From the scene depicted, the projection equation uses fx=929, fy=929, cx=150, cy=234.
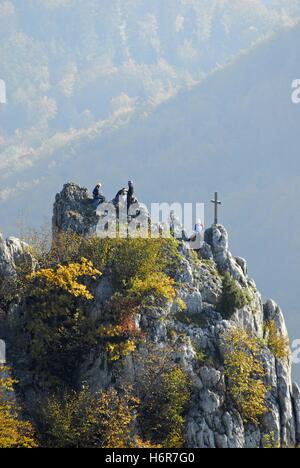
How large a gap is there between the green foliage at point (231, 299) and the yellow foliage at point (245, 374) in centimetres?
175

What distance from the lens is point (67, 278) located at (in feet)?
141

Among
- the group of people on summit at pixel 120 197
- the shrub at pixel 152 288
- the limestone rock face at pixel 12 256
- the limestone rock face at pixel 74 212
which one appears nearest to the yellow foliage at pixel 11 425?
the limestone rock face at pixel 12 256

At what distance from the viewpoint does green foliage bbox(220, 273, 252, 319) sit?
151 feet

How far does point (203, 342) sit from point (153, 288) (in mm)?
3458

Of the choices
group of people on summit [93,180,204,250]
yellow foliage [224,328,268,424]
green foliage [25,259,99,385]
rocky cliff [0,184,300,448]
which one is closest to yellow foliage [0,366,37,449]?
rocky cliff [0,184,300,448]

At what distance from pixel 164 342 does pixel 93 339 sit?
3.25 metres

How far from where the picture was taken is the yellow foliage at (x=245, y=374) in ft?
138

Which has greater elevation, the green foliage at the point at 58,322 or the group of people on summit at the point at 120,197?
the group of people on summit at the point at 120,197

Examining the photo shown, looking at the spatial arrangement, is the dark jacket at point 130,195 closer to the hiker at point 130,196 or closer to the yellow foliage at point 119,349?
the hiker at point 130,196

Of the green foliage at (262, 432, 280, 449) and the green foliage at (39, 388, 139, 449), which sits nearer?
the green foliage at (39, 388, 139, 449)

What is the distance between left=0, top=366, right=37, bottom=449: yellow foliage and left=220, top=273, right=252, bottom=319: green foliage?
11573mm

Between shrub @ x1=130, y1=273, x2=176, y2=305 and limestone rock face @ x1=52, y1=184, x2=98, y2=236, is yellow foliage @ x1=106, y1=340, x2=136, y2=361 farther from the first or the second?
limestone rock face @ x1=52, y1=184, x2=98, y2=236

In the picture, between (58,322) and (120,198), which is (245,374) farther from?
(120,198)

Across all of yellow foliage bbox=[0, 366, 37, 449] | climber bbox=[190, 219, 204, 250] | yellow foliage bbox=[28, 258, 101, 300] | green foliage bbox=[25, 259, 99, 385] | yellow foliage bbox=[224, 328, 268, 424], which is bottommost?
yellow foliage bbox=[0, 366, 37, 449]
